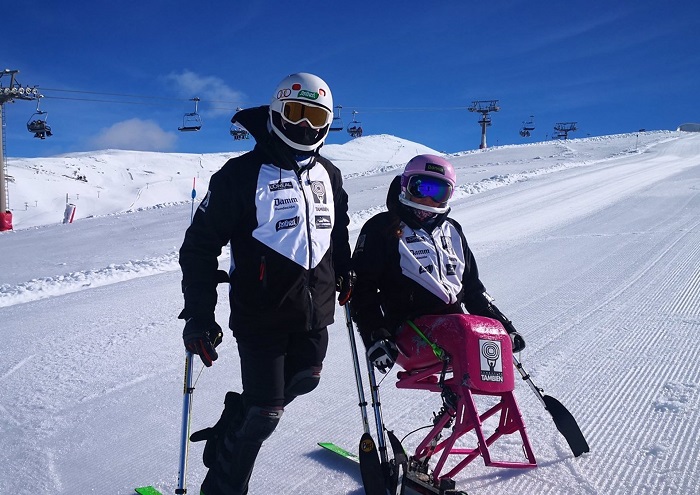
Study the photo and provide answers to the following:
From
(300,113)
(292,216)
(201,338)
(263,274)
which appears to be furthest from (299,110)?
(201,338)

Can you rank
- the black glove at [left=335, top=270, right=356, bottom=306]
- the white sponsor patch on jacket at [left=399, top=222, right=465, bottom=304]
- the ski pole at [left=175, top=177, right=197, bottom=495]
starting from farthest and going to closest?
1. the white sponsor patch on jacket at [left=399, top=222, right=465, bottom=304]
2. the black glove at [left=335, top=270, right=356, bottom=306]
3. the ski pole at [left=175, top=177, right=197, bottom=495]

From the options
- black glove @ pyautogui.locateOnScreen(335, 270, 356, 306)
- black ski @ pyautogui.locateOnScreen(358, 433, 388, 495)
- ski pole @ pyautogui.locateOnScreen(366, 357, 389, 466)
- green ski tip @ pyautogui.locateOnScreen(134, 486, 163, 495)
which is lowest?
green ski tip @ pyautogui.locateOnScreen(134, 486, 163, 495)

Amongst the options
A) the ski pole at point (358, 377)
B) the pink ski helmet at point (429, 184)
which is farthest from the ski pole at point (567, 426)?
the pink ski helmet at point (429, 184)

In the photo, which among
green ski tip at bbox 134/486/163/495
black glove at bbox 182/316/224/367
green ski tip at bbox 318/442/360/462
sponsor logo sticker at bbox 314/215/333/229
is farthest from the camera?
green ski tip at bbox 318/442/360/462

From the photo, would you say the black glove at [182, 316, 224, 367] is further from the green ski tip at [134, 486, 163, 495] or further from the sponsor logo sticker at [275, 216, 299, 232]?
the green ski tip at [134, 486, 163, 495]

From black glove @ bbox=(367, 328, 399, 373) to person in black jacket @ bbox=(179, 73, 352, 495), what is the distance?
0.34 m

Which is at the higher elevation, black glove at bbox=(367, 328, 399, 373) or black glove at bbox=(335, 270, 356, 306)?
black glove at bbox=(335, 270, 356, 306)

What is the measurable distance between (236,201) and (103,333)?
12.7 ft

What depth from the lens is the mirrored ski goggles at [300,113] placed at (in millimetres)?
2730

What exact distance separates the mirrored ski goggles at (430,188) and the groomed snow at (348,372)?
5.18 feet

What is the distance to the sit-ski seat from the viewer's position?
2607mm

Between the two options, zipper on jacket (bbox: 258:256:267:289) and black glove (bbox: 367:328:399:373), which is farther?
black glove (bbox: 367:328:399:373)

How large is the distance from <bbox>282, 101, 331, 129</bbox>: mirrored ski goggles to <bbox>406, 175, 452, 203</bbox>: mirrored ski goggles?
0.77 metres

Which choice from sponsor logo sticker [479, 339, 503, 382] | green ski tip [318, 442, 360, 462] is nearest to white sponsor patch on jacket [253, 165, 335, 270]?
sponsor logo sticker [479, 339, 503, 382]
